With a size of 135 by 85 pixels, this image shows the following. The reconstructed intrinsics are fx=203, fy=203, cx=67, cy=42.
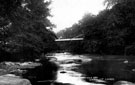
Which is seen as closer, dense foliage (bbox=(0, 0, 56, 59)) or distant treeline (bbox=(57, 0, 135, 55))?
dense foliage (bbox=(0, 0, 56, 59))

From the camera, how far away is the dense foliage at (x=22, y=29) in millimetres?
14648

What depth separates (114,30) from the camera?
3869 cm

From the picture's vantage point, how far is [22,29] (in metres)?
19.4

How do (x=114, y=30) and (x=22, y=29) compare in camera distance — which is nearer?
(x=22, y=29)

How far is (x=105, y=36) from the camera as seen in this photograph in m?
40.4

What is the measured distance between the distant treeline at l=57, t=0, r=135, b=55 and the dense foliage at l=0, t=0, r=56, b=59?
33.4ft

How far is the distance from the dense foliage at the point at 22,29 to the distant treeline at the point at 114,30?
1018 centimetres

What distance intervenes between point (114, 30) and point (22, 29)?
23.4 metres

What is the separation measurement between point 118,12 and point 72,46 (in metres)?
17.2

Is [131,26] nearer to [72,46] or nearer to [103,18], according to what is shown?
[103,18]

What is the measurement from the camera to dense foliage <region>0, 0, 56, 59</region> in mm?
14648

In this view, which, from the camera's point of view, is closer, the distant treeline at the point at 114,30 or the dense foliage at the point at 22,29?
the dense foliage at the point at 22,29

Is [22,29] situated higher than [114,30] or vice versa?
[114,30]

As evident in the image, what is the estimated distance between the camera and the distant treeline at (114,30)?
36.8 metres
